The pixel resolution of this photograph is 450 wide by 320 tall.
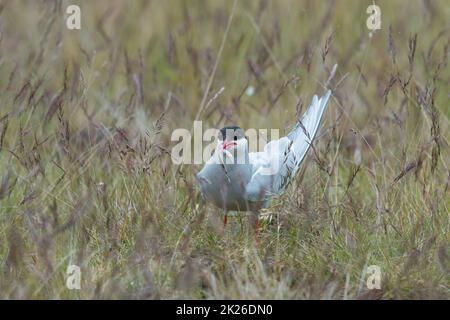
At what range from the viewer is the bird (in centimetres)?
396

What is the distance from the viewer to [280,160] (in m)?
4.23

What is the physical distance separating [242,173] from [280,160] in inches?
10.1

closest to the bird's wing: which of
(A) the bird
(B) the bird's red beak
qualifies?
(A) the bird

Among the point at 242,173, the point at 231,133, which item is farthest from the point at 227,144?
the point at 242,173

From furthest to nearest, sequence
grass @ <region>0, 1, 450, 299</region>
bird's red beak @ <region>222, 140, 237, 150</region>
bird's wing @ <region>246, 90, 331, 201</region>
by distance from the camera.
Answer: bird's wing @ <region>246, 90, 331, 201</region>, bird's red beak @ <region>222, 140, 237, 150</region>, grass @ <region>0, 1, 450, 299</region>

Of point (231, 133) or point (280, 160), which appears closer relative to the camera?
point (231, 133)

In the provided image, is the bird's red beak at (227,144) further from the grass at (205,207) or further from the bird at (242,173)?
the grass at (205,207)

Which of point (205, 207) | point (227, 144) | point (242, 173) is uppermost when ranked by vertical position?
point (227, 144)

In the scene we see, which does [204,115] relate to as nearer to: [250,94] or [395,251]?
[250,94]

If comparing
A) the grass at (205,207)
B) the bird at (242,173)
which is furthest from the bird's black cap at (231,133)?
the grass at (205,207)

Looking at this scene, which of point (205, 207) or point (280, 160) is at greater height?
point (280, 160)

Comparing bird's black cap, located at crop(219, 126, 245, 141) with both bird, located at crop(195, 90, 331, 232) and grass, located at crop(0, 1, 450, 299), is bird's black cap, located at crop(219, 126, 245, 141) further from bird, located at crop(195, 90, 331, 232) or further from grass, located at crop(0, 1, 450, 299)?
grass, located at crop(0, 1, 450, 299)

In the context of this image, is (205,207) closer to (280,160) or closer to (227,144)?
(227,144)
